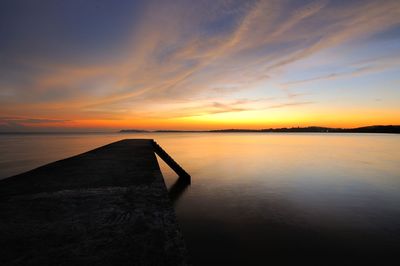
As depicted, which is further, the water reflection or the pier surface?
the water reflection

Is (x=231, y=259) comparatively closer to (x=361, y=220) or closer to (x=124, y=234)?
(x=124, y=234)

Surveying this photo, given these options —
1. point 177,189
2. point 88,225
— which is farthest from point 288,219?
point 88,225

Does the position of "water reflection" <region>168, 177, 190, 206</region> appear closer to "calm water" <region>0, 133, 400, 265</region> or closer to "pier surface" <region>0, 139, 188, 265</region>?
"calm water" <region>0, 133, 400, 265</region>

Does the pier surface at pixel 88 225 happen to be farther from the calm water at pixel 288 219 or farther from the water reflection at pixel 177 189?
the water reflection at pixel 177 189

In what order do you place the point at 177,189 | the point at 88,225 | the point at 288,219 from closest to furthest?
the point at 88,225 < the point at 288,219 < the point at 177,189

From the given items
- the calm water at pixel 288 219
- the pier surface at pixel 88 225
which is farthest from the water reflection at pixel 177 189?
the pier surface at pixel 88 225

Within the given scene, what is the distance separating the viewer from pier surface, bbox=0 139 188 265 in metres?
1.98

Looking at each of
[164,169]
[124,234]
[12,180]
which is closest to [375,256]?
[124,234]

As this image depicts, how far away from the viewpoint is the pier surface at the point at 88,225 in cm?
198

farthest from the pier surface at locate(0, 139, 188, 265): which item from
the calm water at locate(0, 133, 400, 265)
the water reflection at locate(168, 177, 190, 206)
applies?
the water reflection at locate(168, 177, 190, 206)

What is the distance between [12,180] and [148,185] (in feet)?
10.2

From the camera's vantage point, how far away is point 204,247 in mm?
5820

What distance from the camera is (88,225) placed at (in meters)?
2.58

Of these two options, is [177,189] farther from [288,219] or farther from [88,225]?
[88,225]
